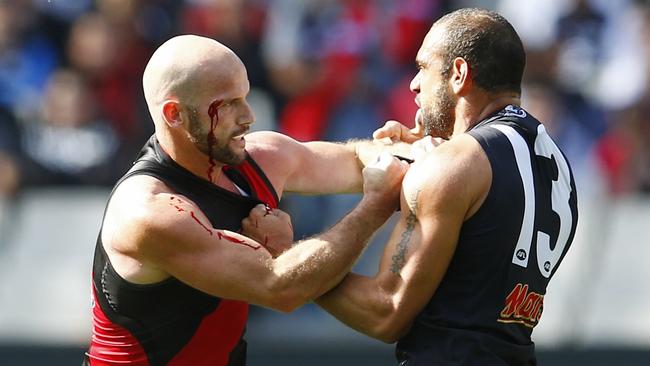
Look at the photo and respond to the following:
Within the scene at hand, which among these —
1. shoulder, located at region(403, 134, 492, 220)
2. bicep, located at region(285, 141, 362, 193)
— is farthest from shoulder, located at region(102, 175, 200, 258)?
shoulder, located at region(403, 134, 492, 220)

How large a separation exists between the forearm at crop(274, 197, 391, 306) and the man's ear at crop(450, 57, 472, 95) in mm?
609

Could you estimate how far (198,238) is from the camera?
207 inches

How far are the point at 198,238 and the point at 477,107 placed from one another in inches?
53.0

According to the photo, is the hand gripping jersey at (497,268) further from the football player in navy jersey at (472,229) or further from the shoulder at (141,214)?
the shoulder at (141,214)

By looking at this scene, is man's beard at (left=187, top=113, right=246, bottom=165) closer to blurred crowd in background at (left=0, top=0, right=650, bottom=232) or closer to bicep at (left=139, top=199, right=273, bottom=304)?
bicep at (left=139, top=199, right=273, bottom=304)

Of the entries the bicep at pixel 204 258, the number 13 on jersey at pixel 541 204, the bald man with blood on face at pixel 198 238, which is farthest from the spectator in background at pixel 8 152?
the number 13 on jersey at pixel 541 204

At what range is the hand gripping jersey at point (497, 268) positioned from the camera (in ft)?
16.9

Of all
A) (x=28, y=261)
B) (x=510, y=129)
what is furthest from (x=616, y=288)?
(x=510, y=129)

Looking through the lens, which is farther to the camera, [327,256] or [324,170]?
[324,170]

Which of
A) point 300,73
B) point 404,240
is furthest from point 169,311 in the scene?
point 300,73

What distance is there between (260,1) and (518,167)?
22.0ft

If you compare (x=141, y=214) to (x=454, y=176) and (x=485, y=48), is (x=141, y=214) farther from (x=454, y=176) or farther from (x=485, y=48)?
(x=485, y=48)

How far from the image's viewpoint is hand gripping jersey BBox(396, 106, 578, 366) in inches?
203

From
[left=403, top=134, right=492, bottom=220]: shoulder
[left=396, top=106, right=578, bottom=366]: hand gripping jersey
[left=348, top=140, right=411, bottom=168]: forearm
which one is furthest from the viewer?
[left=348, top=140, right=411, bottom=168]: forearm
